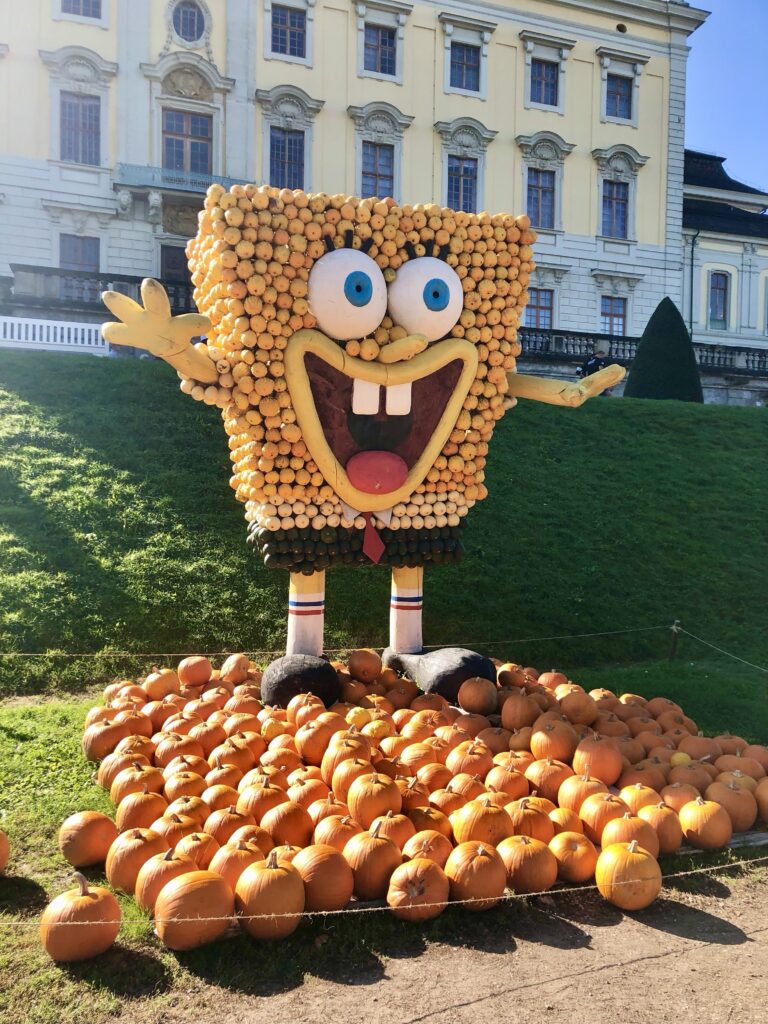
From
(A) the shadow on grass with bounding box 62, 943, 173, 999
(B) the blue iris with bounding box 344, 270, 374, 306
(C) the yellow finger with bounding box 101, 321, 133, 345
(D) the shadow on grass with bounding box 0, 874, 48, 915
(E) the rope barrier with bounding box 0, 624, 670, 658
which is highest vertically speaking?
(B) the blue iris with bounding box 344, 270, 374, 306

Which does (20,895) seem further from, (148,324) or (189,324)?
(189,324)

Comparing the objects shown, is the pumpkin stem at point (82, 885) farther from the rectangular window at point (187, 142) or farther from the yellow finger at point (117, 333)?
the rectangular window at point (187, 142)

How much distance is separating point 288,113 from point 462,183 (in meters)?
6.24

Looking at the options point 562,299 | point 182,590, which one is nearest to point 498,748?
point 182,590

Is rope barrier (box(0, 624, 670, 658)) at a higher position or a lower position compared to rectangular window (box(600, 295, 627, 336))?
lower

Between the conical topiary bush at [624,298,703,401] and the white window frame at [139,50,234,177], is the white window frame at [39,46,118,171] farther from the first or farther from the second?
the conical topiary bush at [624,298,703,401]

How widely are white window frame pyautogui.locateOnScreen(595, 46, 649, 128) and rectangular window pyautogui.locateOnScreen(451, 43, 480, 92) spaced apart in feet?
15.3

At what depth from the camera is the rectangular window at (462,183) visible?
28.7m

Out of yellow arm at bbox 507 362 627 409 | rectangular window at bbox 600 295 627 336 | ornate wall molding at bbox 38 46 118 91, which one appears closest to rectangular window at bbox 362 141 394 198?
ornate wall molding at bbox 38 46 118 91

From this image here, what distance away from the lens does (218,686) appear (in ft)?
20.6

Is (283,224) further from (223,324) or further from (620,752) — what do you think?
(620,752)

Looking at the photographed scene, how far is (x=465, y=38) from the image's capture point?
28.5 meters

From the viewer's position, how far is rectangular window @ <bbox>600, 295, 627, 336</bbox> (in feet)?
101

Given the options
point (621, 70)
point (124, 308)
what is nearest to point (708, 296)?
point (621, 70)
